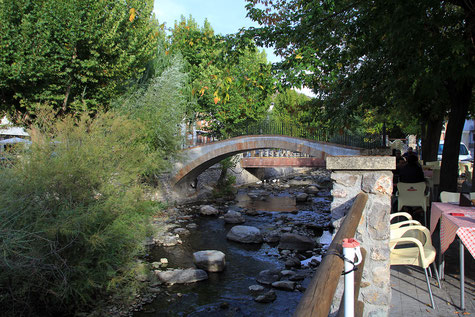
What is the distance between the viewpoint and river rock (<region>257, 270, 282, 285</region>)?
627 centimetres

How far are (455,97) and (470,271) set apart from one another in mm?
3148

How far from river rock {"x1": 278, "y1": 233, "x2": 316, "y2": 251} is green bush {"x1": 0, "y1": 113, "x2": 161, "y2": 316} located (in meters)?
3.24

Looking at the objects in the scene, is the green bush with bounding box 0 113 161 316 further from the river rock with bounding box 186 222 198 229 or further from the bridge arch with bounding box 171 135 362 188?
the bridge arch with bounding box 171 135 362 188

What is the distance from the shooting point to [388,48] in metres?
5.64

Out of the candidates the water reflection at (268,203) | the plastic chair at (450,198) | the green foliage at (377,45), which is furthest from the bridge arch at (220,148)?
the plastic chair at (450,198)

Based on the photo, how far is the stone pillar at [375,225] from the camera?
8.61 ft

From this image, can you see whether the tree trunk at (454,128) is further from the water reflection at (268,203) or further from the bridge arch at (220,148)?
the bridge arch at (220,148)

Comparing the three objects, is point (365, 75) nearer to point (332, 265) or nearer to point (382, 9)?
point (382, 9)

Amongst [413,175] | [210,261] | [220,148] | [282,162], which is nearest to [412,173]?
[413,175]

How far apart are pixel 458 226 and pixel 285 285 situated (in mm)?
3575

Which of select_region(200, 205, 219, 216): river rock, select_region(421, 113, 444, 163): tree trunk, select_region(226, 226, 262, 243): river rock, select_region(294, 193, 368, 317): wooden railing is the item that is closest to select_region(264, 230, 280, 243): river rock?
select_region(226, 226, 262, 243): river rock

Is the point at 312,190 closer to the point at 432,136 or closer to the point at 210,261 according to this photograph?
the point at 432,136

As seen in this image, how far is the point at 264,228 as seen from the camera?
1016 cm

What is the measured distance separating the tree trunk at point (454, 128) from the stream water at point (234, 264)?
2.84 meters
